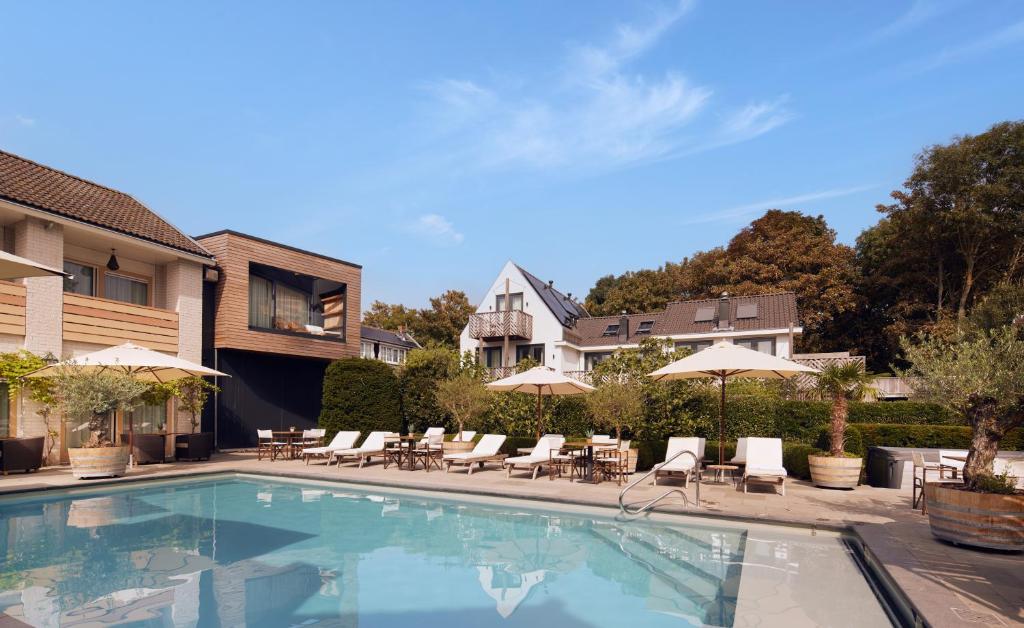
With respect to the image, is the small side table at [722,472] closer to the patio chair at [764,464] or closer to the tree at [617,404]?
the patio chair at [764,464]

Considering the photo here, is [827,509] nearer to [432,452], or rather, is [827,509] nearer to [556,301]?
[432,452]

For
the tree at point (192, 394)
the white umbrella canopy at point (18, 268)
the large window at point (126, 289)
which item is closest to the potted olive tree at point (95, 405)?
the tree at point (192, 394)

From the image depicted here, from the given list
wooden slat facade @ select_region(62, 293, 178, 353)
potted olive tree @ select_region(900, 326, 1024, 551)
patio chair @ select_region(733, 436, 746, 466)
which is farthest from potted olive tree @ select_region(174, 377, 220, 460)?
potted olive tree @ select_region(900, 326, 1024, 551)

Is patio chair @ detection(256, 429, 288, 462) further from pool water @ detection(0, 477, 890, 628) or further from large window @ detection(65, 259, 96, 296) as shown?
pool water @ detection(0, 477, 890, 628)

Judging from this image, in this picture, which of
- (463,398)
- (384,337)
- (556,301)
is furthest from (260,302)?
(384,337)

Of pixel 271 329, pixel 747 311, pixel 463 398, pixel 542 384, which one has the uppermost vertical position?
pixel 747 311

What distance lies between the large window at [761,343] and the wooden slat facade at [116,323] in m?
24.0

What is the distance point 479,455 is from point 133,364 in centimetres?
731

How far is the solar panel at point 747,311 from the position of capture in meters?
30.5

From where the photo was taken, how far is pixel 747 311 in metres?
30.8

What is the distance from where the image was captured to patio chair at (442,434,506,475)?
13.6m

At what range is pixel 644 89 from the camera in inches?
594

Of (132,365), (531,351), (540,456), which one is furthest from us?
(531,351)

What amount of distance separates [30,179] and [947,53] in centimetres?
2203
